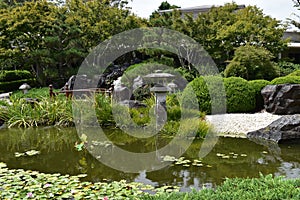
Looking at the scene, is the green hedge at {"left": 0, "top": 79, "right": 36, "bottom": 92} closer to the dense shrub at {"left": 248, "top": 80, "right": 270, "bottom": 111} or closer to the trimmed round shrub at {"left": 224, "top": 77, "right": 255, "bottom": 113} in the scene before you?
the trimmed round shrub at {"left": 224, "top": 77, "right": 255, "bottom": 113}

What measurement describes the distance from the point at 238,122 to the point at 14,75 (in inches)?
494

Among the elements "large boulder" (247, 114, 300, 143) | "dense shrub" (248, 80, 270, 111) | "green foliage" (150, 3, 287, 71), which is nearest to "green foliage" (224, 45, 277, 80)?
"green foliage" (150, 3, 287, 71)

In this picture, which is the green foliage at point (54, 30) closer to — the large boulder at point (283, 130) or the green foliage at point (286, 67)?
the green foliage at point (286, 67)

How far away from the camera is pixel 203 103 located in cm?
865

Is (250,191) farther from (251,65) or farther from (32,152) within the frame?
(251,65)

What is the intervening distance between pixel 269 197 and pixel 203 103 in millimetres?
6454

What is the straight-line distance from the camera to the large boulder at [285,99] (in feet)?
28.1

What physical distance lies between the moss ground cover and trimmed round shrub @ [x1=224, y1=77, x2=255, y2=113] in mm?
5314

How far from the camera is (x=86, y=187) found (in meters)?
3.97

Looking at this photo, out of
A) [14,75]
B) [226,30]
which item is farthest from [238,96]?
[14,75]

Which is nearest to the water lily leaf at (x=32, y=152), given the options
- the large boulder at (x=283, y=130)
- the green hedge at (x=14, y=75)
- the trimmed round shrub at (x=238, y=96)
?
the large boulder at (x=283, y=130)

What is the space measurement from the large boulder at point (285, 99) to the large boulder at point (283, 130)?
6.72ft

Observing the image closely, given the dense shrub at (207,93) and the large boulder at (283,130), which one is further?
the dense shrub at (207,93)

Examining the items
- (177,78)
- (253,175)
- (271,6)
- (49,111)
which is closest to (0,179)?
(253,175)
